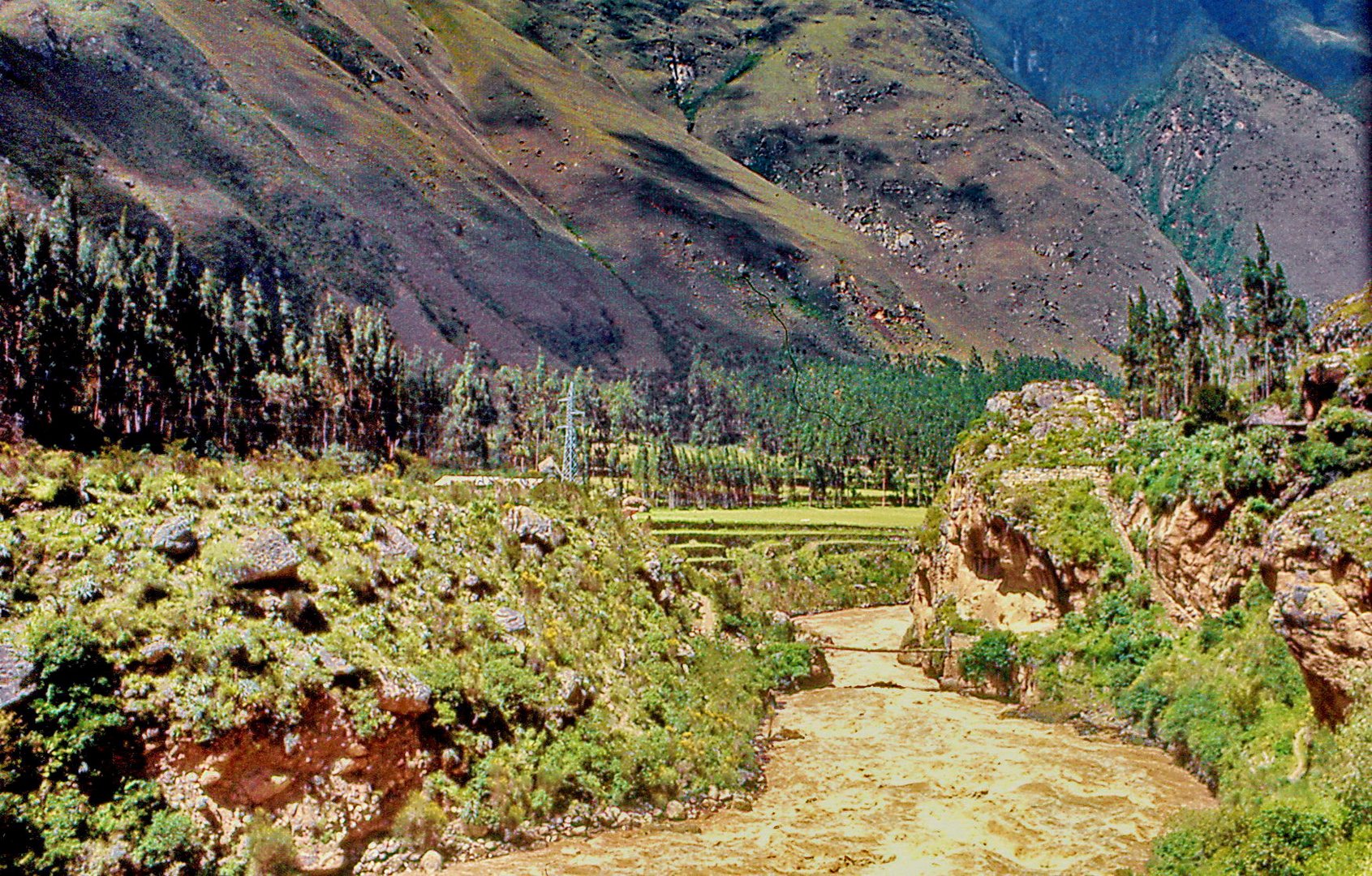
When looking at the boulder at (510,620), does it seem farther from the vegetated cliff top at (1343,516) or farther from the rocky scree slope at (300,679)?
the vegetated cliff top at (1343,516)

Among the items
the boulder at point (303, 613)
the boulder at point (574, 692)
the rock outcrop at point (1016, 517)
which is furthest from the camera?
the rock outcrop at point (1016, 517)

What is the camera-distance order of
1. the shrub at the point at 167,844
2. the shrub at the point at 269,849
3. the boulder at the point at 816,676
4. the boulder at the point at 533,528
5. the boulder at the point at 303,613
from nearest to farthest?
the shrub at the point at 167,844
the shrub at the point at 269,849
the boulder at the point at 303,613
the boulder at the point at 533,528
the boulder at the point at 816,676

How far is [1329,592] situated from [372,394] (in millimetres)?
61190

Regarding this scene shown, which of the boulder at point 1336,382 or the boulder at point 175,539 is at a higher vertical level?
the boulder at point 1336,382

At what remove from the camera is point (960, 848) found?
25297mm

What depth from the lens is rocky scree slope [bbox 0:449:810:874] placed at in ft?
65.4

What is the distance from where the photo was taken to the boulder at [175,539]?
23.4 meters

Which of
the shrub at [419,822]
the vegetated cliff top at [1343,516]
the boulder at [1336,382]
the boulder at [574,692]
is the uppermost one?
the boulder at [1336,382]

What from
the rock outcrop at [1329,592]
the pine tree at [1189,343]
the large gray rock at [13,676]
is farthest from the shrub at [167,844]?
the pine tree at [1189,343]

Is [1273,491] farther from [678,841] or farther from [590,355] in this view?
[590,355]

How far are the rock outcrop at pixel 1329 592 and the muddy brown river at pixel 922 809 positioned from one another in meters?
6.29

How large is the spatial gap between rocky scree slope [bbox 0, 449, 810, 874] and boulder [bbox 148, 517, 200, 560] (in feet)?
0.14

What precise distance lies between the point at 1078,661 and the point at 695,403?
11676 cm

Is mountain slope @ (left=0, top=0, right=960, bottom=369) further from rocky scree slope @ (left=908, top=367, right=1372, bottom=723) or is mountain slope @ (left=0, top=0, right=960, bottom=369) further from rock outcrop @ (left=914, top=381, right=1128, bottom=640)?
rocky scree slope @ (left=908, top=367, right=1372, bottom=723)
